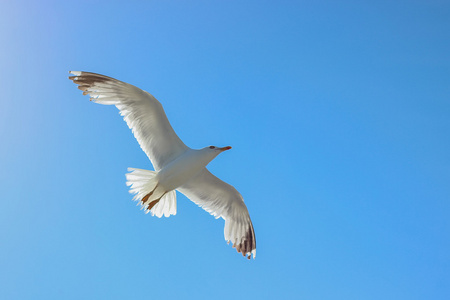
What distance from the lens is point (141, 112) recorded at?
8.11 metres

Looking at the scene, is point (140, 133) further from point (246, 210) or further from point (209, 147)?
point (246, 210)

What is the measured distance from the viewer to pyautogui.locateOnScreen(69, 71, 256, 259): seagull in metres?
7.90

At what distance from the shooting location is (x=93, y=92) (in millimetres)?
7793

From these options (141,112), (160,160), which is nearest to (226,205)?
(160,160)

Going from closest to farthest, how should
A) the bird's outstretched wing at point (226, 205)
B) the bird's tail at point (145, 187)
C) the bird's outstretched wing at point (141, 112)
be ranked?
the bird's outstretched wing at point (141, 112)
the bird's tail at point (145, 187)
the bird's outstretched wing at point (226, 205)

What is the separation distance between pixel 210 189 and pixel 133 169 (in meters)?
1.62

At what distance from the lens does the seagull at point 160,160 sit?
25.9 feet

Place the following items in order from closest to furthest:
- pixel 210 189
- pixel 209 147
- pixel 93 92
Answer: pixel 93 92 < pixel 209 147 < pixel 210 189

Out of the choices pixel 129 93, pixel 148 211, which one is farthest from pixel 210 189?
pixel 129 93

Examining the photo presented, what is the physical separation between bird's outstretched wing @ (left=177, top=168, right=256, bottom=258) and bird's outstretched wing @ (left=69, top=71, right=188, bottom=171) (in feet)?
2.56

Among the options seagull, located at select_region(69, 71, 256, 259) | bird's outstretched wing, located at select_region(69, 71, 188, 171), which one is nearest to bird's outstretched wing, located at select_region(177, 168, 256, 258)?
seagull, located at select_region(69, 71, 256, 259)

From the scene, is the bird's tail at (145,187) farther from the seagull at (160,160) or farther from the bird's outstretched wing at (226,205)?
the bird's outstretched wing at (226,205)

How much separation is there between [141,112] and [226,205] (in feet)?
8.26

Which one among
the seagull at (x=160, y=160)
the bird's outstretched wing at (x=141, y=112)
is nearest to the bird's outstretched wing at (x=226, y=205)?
the seagull at (x=160, y=160)
